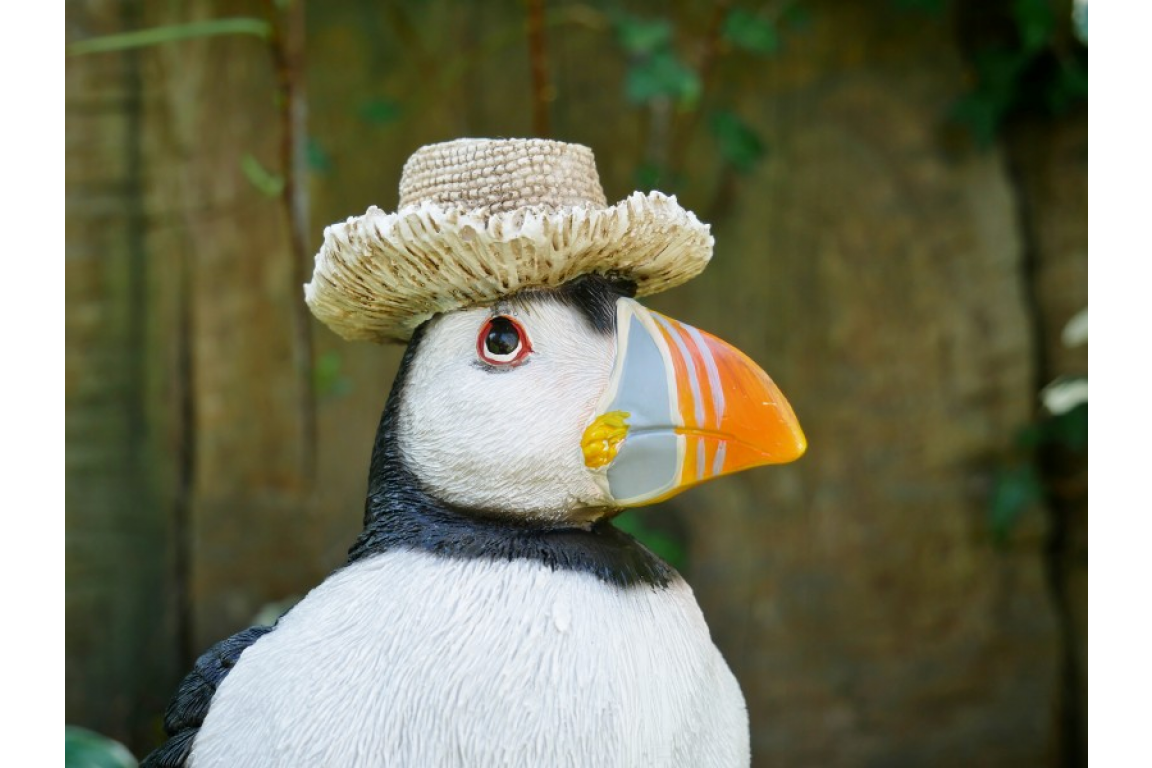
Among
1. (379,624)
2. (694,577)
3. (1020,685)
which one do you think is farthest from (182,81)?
(1020,685)

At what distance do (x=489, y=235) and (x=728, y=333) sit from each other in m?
1.21

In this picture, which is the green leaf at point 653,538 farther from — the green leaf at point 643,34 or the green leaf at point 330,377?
the green leaf at point 643,34

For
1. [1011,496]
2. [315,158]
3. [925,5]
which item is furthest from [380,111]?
[1011,496]

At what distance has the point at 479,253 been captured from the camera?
803 millimetres

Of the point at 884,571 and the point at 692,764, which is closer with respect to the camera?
the point at 692,764

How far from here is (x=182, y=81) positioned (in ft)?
6.25

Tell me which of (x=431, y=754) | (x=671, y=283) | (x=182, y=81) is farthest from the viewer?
(x=182, y=81)

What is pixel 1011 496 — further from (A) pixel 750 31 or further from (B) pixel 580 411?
(B) pixel 580 411

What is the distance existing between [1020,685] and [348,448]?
4.36 ft

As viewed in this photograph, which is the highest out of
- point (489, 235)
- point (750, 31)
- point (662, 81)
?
point (750, 31)

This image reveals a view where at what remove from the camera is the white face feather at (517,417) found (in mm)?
838

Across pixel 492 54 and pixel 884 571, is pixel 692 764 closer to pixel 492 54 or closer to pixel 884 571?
pixel 884 571

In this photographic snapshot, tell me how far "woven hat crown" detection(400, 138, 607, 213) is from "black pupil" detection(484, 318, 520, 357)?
3.7 inches

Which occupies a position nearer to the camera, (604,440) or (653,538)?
(604,440)
